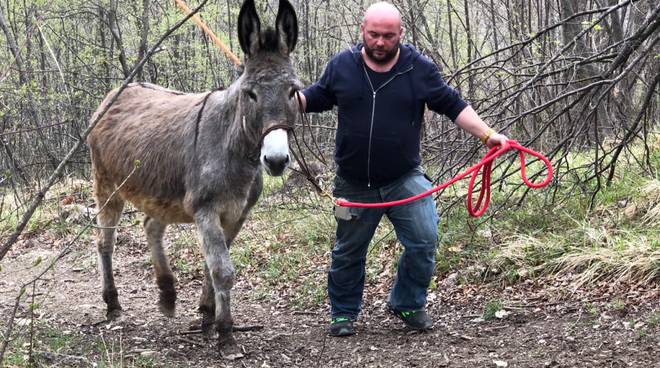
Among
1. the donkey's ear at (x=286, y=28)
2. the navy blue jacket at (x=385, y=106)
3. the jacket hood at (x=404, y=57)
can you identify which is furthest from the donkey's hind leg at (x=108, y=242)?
the jacket hood at (x=404, y=57)

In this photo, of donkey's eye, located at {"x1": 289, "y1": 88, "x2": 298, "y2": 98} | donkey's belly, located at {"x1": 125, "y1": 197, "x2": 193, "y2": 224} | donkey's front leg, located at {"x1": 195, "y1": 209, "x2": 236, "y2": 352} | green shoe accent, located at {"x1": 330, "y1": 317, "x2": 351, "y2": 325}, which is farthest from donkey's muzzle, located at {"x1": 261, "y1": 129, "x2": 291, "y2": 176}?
green shoe accent, located at {"x1": 330, "y1": 317, "x2": 351, "y2": 325}

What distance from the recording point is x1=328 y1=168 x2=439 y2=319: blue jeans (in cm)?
497

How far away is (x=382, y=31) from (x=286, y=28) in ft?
2.09

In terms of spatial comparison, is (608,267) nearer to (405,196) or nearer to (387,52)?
(405,196)

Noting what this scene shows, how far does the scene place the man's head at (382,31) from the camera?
4.52 meters

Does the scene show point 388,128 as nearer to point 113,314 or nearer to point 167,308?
point 167,308

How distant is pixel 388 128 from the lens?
4.74 meters

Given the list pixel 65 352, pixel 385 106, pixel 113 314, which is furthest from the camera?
pixel 113 314

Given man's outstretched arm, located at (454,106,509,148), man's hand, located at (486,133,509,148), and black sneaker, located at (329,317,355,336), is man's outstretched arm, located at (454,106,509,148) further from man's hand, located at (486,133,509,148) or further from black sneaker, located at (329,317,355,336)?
black sneaker, located at (329,317,355,336)

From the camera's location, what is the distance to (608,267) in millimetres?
5461

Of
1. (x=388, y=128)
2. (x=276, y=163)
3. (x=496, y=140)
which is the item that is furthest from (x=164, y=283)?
(x=496, y=140)

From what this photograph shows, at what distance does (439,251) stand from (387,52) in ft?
8.33

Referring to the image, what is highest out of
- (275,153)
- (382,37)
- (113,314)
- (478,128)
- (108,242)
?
(382,37)

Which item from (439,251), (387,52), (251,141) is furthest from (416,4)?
(251,141)
